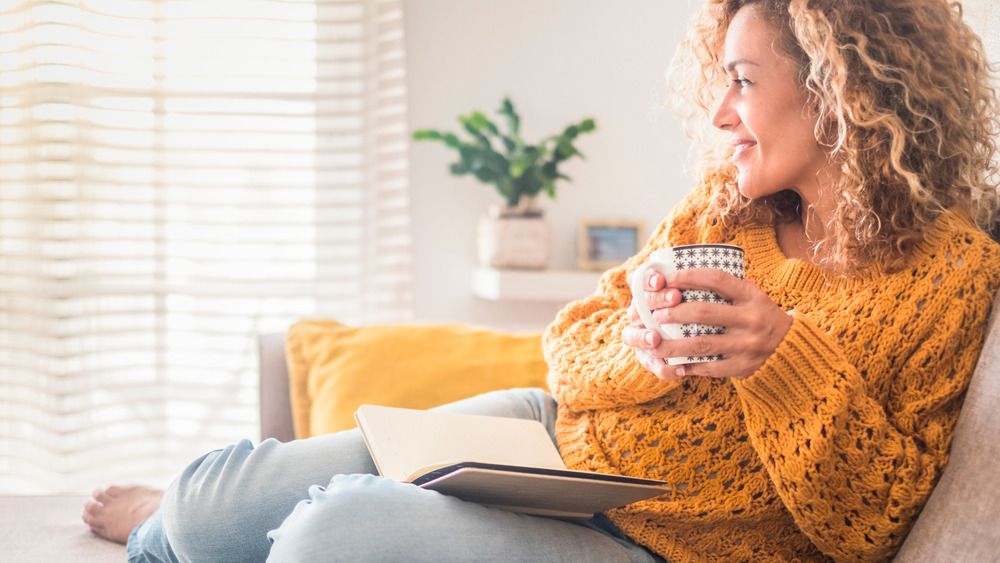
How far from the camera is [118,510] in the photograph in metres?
1.20

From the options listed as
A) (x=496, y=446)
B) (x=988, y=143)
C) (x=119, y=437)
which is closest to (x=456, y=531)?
(x=496, y=446)

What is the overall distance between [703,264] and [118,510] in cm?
94

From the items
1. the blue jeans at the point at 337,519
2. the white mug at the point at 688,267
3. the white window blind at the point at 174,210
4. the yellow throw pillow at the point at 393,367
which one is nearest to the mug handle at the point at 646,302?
the white mug at the point at 688,267

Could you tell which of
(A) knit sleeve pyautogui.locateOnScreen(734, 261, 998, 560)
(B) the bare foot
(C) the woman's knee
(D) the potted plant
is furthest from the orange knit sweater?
(D) the potted plant

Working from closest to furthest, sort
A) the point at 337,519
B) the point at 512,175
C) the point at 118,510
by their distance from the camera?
the point at 337,519, the point at 118,510, the point at 512,175

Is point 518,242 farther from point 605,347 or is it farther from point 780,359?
point 780,359

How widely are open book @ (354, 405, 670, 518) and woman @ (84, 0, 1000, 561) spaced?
0.02 m

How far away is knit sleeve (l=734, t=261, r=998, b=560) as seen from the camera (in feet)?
2.62

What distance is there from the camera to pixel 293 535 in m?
0.72

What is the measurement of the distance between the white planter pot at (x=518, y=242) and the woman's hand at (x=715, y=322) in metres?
1.74

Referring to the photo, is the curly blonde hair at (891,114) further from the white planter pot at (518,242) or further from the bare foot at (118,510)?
the white planter pot at (518,242)

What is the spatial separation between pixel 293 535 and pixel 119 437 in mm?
2001

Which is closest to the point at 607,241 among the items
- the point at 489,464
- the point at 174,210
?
the point at 174,210

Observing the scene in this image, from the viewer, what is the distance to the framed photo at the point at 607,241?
2.78 meters
